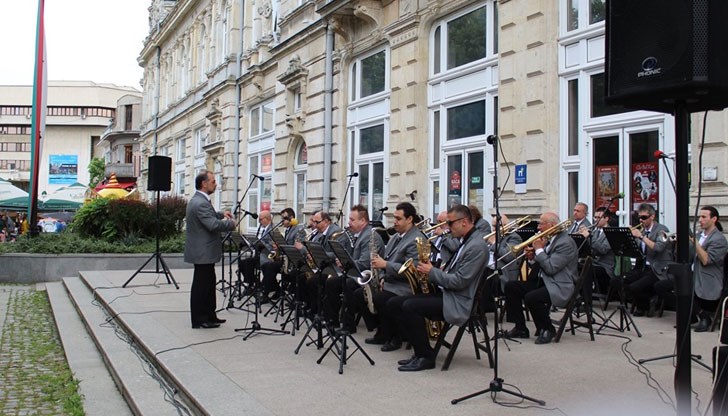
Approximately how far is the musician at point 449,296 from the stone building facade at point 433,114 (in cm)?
104

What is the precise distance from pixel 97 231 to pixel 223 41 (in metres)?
14.7

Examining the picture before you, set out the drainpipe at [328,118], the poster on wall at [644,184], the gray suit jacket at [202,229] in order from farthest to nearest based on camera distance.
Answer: the drainpipe at [328,118] < the poster on wall at [644,184] < the gray suit jacket at [202,229]

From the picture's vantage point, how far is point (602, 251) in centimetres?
1043

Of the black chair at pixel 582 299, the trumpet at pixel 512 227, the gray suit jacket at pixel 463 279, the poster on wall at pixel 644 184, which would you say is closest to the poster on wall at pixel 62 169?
the trumpet at pixel 512 227

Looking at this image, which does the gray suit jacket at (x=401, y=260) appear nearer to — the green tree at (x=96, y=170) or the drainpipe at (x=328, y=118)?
the drainpipe at (x=328, y=118)

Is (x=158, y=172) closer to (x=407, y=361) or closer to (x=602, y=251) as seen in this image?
(x=602, y=251)

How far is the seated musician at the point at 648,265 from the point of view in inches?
376

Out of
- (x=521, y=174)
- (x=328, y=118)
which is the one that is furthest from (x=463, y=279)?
(x=328, y=118)

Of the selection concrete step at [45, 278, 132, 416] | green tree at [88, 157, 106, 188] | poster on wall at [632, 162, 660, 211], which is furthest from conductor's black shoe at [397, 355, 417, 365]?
green tree at [88, 157, 106, 188]

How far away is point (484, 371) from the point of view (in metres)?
6.75

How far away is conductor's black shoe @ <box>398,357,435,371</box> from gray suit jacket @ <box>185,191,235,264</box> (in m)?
3.65

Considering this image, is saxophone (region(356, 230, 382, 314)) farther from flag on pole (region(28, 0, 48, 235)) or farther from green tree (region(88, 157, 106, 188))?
green tree (region(88, 157, 106, 188))

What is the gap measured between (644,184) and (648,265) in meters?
1.61

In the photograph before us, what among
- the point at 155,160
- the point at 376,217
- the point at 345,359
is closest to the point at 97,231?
the point at 155,160
